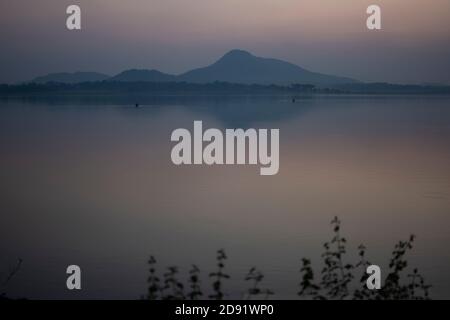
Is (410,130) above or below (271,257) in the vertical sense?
above

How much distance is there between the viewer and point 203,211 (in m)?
9.75

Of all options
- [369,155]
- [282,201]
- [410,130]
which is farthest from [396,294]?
[410,130]

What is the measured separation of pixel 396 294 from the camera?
381cm

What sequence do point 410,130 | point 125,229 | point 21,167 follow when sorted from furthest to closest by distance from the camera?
point 410,130 < point 21,167 < point 125,229

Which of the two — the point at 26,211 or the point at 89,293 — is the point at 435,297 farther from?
A: the point at 26,211

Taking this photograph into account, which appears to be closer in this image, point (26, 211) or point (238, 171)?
point (26, 211)

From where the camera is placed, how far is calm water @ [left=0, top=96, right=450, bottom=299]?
7.28 meters

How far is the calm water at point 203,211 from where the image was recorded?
7.28 meters

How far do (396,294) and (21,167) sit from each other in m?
11.1

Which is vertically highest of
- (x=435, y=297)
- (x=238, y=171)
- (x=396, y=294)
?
(x=238, y=171)

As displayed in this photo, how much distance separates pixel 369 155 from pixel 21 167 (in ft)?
26.9
